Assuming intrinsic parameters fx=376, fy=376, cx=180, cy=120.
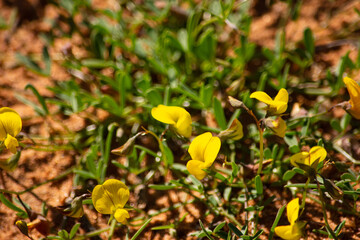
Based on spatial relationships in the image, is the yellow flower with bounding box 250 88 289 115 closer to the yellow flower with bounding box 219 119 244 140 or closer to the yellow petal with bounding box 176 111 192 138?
the yellow flower with bounding box 219 119 244 140

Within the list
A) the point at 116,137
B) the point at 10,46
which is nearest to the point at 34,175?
the point at 116,137

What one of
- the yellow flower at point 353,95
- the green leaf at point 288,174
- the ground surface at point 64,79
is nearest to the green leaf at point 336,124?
the ground surface at point 64,79

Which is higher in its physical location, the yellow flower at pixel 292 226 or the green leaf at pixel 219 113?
the green leaf at pixel 219 113

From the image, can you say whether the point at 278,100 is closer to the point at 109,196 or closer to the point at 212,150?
the point at 212,150

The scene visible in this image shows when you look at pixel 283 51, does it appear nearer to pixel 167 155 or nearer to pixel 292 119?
pixel 292 119

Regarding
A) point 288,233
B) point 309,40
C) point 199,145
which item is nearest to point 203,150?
point 199,145

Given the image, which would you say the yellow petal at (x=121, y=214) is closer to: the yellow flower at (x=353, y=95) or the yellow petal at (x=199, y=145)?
the yellow petal at (x=199, y=145)

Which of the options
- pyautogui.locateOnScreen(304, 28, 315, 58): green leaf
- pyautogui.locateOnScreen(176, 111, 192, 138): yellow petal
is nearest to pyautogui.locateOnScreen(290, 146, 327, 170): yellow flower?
pyautogui.locateOnScreen(176, 111, 192, 138): yellow petal
